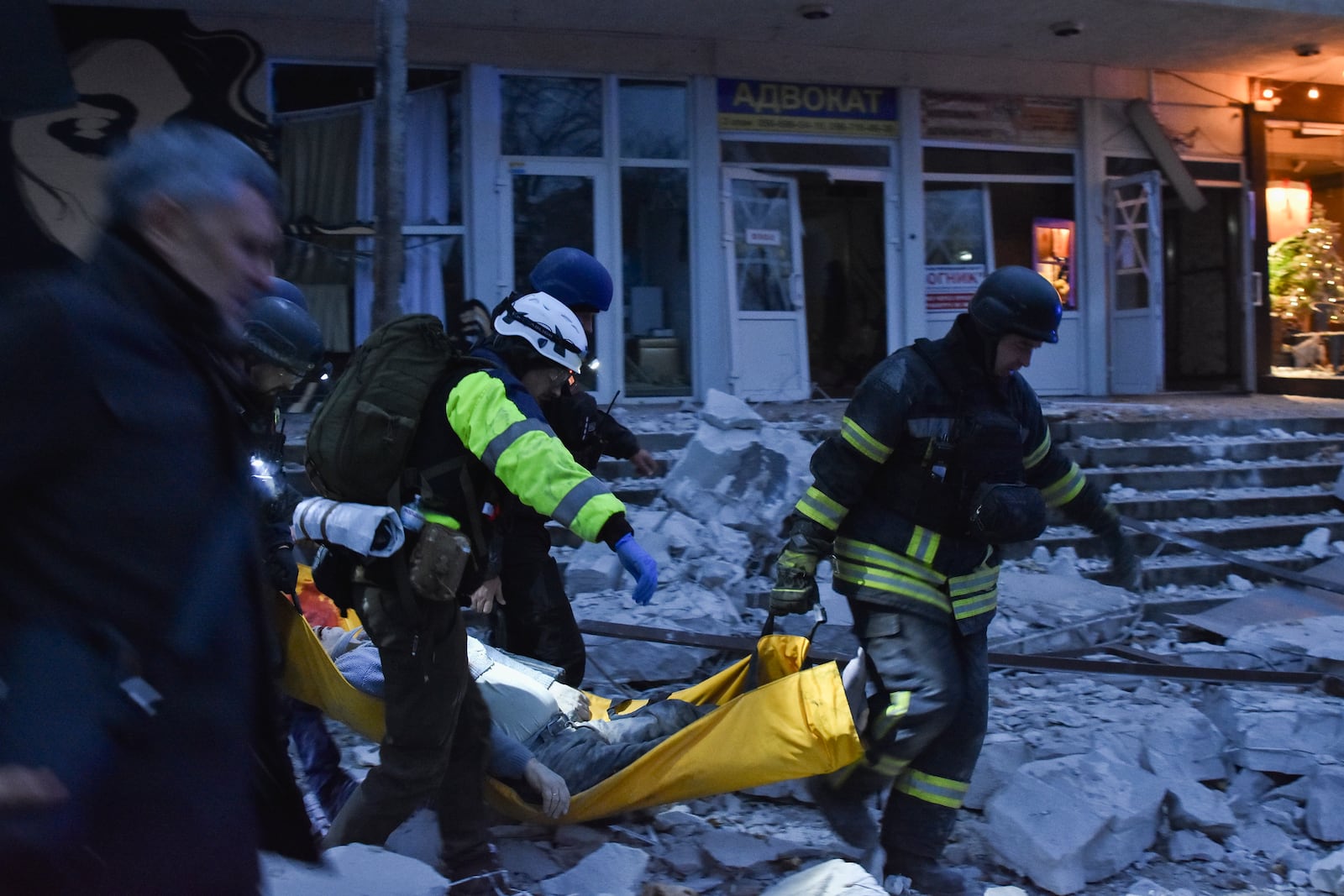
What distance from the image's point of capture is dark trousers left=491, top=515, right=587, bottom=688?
423 cm

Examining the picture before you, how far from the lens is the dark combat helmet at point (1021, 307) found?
3.32 m

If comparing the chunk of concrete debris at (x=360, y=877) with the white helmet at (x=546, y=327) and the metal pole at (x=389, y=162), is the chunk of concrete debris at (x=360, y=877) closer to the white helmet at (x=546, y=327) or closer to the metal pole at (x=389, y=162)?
the white helmet at (x=546, y=327)

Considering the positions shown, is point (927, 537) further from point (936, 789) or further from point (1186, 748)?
point (1186, 748)

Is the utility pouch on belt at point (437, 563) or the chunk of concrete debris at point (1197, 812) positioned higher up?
the utility pouch on belt at point (437, 563)

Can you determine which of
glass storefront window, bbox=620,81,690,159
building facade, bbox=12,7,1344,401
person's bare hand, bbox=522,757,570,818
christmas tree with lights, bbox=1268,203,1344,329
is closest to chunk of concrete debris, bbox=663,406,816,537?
person's bare hand, bbox=522,757,570,818

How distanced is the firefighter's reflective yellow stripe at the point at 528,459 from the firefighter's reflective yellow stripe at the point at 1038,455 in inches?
63.9

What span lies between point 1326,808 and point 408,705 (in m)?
3.12

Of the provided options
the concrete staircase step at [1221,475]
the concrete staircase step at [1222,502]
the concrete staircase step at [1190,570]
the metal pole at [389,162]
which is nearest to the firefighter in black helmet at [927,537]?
the metal pole at [389,162]

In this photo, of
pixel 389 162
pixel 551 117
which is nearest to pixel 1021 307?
pixel 389 162

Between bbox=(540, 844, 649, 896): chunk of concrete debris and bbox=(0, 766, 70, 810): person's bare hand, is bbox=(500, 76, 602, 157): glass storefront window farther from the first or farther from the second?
bbox=(0, 766, 70, 810): person's bare hand

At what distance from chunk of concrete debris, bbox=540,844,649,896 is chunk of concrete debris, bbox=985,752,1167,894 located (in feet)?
4.01

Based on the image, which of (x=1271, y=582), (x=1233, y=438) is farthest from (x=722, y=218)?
(x=1271, y=582)

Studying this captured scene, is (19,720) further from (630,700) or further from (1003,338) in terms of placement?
(630,700)

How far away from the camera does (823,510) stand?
3.43 m
